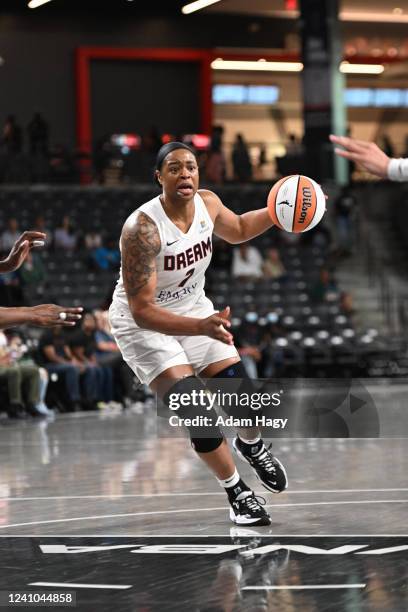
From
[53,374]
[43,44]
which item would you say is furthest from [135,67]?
[53,374]

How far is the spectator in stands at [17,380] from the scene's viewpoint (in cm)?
1510

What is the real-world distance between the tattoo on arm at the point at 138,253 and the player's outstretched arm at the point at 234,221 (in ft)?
2.25

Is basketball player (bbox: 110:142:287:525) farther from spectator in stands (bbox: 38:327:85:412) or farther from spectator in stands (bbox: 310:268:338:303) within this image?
spectator in stands (bbox: 310:268:338:303)

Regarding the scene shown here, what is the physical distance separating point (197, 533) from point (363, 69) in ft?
105

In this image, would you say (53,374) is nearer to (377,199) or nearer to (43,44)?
(377,199)

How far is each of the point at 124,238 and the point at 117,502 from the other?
82.6 inches

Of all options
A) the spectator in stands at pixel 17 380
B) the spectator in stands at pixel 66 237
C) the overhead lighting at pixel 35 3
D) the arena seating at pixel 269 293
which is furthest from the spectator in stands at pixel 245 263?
the overhead lighting at pixel 35 3

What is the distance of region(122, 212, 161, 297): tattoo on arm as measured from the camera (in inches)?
272

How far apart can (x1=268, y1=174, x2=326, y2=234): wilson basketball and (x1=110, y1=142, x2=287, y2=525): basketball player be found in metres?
0.28

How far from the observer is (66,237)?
2153cm

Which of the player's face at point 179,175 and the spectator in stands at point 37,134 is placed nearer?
the player's face at point 179,175

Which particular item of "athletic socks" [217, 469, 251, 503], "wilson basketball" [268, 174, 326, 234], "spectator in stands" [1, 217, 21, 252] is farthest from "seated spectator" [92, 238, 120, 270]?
"athletic socks" [217, 469, 251, 503]

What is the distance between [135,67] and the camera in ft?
102

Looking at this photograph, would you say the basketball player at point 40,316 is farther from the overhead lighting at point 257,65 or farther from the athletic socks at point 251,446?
the overhead lighting at point 257,65
